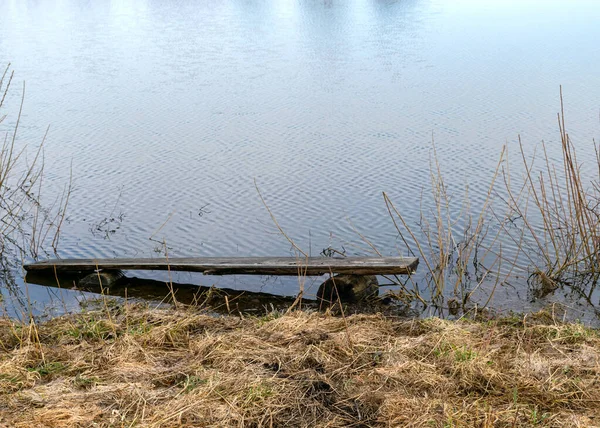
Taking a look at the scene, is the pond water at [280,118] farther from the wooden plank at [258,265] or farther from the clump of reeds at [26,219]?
the wooden plank at [258,265]

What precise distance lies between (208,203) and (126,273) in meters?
2.29

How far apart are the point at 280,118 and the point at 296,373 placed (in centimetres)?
1038

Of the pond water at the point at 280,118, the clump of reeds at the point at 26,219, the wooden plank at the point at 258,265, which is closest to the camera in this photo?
the wooden plank at the point at 258,265

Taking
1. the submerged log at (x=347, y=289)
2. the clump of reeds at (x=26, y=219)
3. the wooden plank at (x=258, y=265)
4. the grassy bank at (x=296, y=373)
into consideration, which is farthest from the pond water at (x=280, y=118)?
the grassy bank at (x=296, y=373)

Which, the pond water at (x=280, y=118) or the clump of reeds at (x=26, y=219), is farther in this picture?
the pond water at (x=280, y=118)

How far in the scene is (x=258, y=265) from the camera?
7.34m

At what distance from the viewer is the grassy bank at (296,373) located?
4.13 meters

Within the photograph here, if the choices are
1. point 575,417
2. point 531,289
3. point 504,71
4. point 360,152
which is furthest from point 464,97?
point 575,417

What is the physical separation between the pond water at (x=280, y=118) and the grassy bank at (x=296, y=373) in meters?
2.00

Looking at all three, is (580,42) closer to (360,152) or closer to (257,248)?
(360,152)

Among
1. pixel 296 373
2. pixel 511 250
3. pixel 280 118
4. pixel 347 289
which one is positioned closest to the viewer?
pixel 296 373

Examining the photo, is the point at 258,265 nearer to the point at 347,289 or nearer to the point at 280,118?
the point at 347,289

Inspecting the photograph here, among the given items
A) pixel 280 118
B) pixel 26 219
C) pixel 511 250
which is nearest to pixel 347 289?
pixel 511 250

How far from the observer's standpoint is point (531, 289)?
747cm
